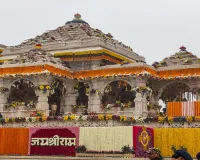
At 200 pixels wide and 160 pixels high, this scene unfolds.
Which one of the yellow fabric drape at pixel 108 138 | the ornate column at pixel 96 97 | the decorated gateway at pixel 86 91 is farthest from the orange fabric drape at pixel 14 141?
the ornate column at pixel 96 97

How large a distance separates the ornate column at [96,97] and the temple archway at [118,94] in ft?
4.18

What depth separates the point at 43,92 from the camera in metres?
37.1

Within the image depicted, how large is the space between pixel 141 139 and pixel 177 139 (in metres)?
2.66

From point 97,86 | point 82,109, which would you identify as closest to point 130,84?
point 97,86

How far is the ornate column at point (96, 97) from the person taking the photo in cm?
3872

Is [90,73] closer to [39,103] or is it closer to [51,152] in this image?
[39,103]

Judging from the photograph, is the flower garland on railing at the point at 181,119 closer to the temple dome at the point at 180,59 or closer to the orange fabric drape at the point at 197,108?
the orange fabric drape at the point at 197,108

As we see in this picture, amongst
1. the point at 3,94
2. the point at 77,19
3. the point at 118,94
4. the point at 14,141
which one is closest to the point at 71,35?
the point at 77,19

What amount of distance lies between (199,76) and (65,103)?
14.2 metres

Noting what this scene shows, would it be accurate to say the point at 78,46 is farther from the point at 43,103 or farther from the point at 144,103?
the point at 144,103

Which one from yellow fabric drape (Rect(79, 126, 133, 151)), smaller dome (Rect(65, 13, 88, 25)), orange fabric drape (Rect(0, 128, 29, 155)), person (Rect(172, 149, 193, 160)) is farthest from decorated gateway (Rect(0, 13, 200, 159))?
person (Rect(172, 149, 193, 160))

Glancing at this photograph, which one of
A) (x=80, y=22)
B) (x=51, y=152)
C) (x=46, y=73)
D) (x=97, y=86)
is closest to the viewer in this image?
(x=51, y=152)

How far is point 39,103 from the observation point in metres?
36.8

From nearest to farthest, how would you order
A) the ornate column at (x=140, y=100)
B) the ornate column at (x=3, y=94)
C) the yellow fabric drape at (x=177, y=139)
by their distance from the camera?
the yellow fabric drape at (x=177, y=139) → the ornate column at (x=140, y=100) → the ornate column at (x=3, y=94)
